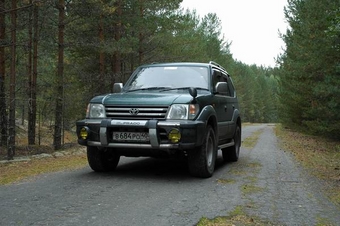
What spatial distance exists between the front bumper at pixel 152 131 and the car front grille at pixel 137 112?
15cm

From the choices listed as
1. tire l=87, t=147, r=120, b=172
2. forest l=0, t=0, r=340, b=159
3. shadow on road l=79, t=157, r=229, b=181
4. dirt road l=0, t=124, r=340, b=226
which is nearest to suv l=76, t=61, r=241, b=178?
tire l=87, t=147, r=120, b=172

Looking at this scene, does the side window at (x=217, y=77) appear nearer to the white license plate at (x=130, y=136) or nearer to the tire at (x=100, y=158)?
the white license plate at (x=130, y=136)

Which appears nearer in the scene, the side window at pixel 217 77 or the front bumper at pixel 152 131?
the front bumper at pixel 152 131

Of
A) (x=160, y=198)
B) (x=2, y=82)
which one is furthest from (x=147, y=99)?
(x=2, y=82)

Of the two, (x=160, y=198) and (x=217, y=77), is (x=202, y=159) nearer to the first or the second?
(x=160, y=198)

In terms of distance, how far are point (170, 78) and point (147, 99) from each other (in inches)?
54.6

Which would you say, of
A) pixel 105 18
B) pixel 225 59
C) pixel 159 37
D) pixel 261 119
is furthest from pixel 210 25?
pixel 261 119

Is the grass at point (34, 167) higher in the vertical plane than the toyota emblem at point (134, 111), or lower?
lower

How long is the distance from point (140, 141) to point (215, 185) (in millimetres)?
1428

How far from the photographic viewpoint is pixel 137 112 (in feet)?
19.3

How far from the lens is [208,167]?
20.8 ft

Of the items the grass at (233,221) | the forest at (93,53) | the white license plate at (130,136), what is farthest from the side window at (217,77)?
the grass at (233,221)

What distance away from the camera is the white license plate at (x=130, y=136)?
18.9 feet

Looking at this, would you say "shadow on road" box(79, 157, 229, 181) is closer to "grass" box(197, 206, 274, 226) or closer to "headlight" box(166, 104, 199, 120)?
"headlight" box(166, 104, 199, 120)
